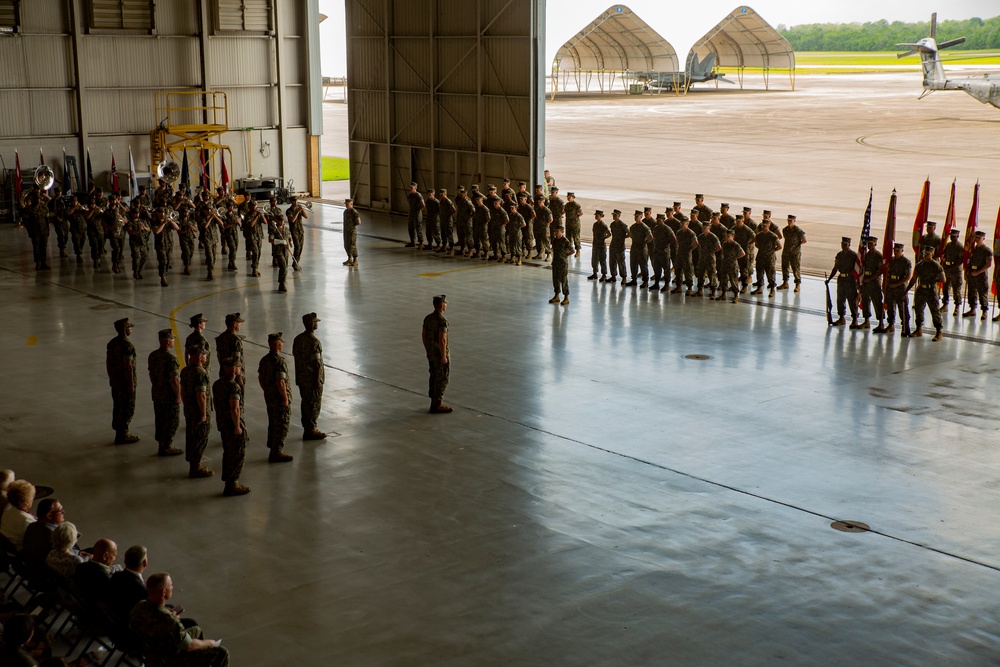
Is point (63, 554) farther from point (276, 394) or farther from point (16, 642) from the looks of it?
point (276, 394)

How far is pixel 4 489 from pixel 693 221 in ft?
47.5

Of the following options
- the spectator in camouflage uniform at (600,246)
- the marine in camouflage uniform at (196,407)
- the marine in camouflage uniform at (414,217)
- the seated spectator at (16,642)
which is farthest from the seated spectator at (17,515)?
the marine in camouflage uniform at (414,217)

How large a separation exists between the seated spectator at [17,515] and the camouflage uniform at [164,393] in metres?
3.28

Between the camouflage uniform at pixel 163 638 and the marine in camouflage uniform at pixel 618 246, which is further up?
the marine in camouflage uniform at pixel 618 246

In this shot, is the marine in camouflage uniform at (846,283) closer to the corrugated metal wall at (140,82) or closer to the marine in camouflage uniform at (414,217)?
the marine in camouflage uniform at (414,217)

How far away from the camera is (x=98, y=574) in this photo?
6961mm

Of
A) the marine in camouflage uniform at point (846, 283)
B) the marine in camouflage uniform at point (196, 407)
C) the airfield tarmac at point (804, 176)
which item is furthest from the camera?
the airfield tarmac at point (804, 176)

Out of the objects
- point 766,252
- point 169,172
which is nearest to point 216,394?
point 766,252

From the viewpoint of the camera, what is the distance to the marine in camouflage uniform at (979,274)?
1736 cm

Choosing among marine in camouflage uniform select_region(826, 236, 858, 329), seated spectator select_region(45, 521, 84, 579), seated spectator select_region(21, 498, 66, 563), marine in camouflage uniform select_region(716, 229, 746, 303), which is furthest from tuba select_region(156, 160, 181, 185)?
seated spectator select_region(45, 521, 84, 579)

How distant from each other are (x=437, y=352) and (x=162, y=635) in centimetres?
672

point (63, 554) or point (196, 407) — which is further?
point (196, 407)

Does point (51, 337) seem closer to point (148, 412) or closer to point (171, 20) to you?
point (148, 412)

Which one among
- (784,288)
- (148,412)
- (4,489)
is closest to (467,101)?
(784,288)
